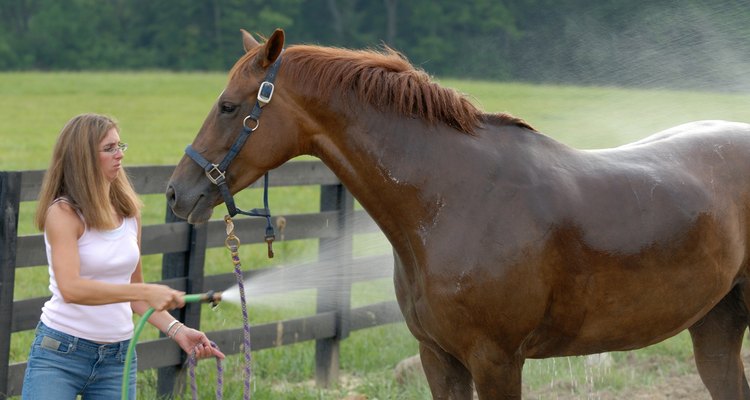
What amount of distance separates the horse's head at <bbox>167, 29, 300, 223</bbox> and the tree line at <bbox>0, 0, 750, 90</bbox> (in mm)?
1189

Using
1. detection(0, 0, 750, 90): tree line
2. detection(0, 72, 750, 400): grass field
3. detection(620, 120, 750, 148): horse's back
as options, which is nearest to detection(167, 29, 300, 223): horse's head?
detection(0, 0, 750, 90): tree line

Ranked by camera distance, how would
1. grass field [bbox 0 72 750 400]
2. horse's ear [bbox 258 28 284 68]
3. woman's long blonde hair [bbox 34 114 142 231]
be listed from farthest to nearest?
grass field [bbox 0 72 750 400], horse's ear [bbox 258 28 284 68], woman's long blonde hair [bbox 34 114 142 231]

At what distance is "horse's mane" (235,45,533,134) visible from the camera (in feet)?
12.9

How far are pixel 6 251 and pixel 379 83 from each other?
2.31 metres

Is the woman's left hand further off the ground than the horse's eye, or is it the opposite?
the horse's eye

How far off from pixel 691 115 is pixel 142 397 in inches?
196

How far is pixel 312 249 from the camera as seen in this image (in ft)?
34.8

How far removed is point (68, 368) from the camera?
12.2 ft

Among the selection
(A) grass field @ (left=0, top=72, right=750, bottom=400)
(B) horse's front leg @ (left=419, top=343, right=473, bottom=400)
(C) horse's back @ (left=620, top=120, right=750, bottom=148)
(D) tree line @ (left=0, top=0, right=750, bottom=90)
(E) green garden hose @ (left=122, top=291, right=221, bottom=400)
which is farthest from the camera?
(D) tree line @ (left=0, top=0, right=750, bottom=90)

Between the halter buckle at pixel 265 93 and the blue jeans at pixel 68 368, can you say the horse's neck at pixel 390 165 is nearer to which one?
the halter buckle at pixel 265 93

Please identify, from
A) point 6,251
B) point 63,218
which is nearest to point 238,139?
point 63,218

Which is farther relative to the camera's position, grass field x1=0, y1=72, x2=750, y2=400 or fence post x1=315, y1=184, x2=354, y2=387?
fence post x1=315, y1=184, x2=354, y2=387

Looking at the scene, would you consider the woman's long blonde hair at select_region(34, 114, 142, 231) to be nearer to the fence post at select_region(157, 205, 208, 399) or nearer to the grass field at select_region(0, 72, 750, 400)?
the grass field at select_region(0, 72, 750, 400)

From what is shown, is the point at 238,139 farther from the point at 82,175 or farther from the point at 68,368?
the point at 68,368
